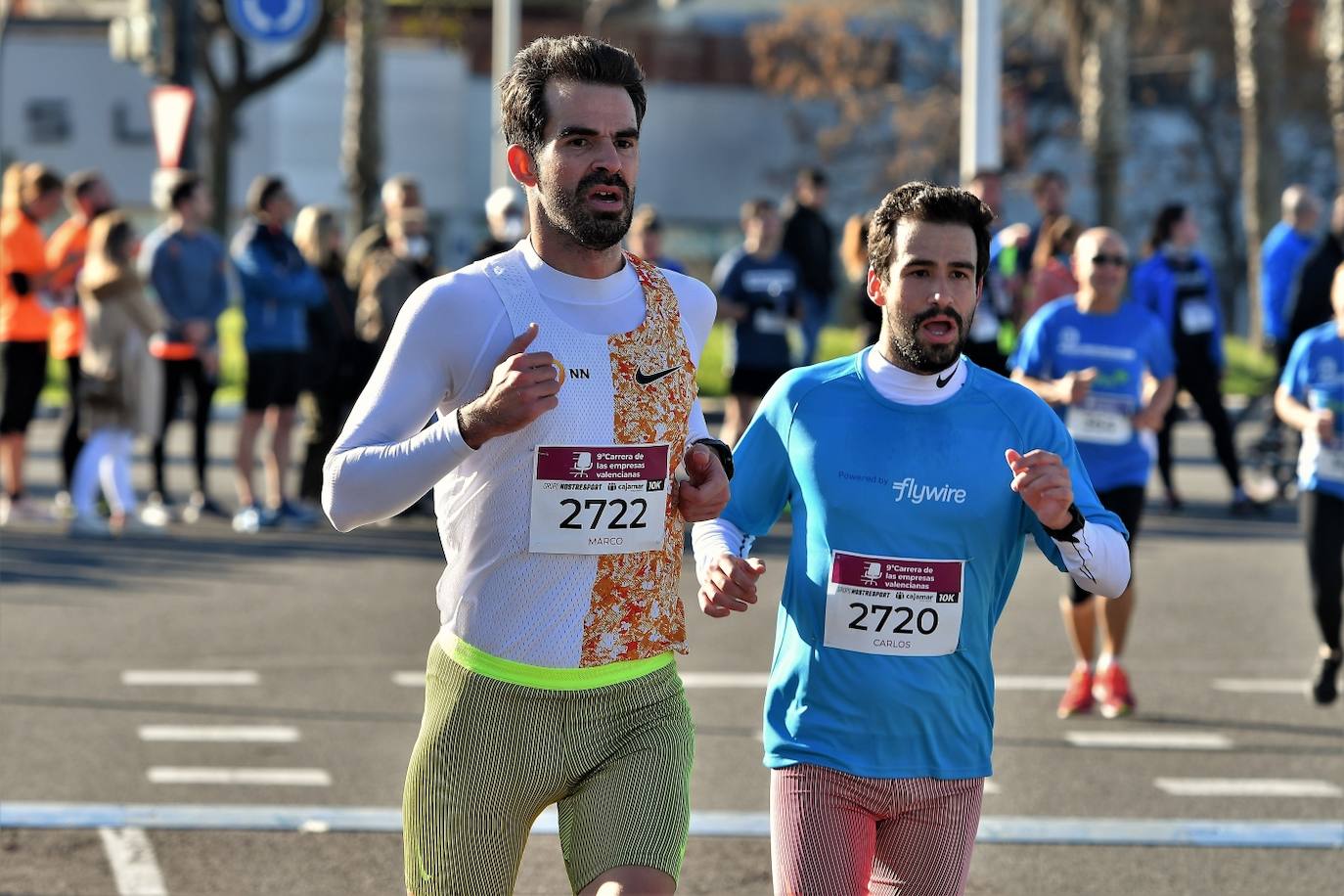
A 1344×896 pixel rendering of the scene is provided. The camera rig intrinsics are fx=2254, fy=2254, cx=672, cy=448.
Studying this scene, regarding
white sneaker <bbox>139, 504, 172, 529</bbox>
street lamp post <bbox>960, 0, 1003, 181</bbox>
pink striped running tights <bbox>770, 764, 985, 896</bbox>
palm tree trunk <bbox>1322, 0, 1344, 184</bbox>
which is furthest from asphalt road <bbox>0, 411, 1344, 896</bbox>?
palm tree trunk <bbox>1322, 0, 1344, 184</bbox>

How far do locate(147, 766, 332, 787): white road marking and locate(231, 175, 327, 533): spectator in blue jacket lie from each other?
6.26m

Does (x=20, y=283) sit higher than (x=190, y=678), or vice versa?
(x=20, y=283)

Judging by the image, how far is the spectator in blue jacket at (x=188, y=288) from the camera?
13.7 m

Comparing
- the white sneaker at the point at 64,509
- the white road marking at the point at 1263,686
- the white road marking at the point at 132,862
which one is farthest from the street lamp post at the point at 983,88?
the white road marking at the point at 132,862

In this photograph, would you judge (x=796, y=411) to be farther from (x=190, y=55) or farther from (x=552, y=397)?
(x=190, y=55)

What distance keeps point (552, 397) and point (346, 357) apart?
1067 centimetres

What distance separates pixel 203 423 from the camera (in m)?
14.2

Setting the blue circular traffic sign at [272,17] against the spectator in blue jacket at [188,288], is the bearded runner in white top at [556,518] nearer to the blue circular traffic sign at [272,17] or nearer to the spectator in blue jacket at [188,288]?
the spectator in blue jacket at [188,288]

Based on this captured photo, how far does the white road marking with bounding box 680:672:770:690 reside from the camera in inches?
367

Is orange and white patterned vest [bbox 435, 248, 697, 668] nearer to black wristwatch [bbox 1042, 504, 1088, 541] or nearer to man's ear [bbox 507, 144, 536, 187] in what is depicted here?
man's ear [bbox 507, 144, 536, 187]

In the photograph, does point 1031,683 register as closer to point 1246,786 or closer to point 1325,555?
point 1325,555

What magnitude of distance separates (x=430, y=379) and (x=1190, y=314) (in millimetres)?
12038

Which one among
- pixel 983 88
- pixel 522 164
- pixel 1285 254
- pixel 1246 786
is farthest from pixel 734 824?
pixel 983 88

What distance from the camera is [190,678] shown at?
938 cm
